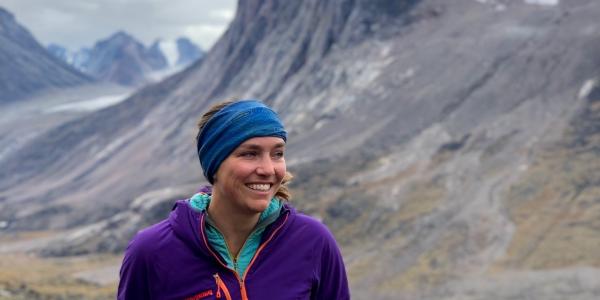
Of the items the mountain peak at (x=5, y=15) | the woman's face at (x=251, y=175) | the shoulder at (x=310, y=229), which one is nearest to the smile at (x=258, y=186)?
the woman's face at (x=251, y=175)

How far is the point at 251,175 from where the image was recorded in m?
4.13

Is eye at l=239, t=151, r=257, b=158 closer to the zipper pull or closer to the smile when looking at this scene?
the smile

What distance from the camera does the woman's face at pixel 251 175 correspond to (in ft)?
13.5

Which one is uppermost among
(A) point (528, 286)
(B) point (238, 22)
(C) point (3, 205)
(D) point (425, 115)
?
(B) point (238, 22)

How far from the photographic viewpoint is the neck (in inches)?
166

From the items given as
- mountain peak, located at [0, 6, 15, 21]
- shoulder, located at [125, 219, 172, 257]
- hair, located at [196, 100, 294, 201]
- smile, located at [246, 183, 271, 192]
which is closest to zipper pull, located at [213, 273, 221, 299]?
shoulder, located at [125, 219, 172, 257]

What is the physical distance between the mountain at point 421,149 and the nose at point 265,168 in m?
34.2

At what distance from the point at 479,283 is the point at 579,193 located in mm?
9066

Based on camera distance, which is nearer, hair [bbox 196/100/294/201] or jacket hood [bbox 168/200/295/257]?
jacket hood [bbox 168/200/295/257]

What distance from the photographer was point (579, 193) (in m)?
45.5

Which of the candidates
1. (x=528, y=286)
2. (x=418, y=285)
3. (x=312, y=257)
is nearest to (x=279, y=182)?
(x=312, y=257)

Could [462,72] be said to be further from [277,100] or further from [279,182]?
[279,182]

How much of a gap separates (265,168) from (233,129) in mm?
229

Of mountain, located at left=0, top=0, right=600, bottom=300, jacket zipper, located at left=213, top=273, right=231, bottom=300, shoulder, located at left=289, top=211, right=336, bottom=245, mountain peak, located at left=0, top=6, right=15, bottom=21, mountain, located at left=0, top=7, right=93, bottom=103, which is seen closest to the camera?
jacket zipper, located at left=213, top=273, right=231, bottom=300
